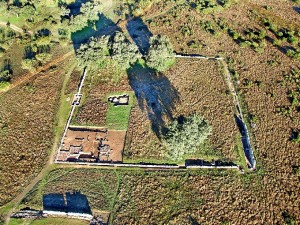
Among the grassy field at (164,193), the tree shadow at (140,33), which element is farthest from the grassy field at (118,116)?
the tree shadow at (140,33)

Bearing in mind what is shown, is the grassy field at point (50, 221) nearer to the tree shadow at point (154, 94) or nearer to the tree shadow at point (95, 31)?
the tree shadow at point (154, 94)

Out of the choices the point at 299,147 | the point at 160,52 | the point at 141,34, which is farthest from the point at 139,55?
the point at 299,147

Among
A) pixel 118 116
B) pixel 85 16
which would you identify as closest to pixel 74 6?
pixel 85 16

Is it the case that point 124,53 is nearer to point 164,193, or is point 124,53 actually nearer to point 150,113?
point 150,113

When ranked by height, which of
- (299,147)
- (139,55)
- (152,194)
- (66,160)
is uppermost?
(139,55)

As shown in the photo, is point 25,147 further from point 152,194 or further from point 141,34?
point 141,34
